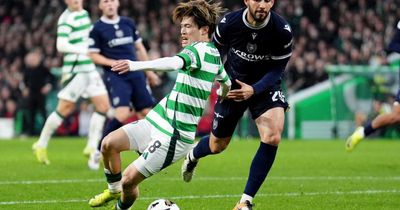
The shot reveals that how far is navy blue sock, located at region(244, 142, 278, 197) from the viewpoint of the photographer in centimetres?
875

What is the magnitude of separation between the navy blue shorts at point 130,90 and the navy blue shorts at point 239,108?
3602mm

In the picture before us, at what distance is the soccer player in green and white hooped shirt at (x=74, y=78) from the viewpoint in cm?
1441

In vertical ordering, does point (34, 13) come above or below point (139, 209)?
below

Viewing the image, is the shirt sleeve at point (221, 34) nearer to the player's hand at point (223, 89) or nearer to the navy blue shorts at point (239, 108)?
the navy blue shorts at point (239, 108)

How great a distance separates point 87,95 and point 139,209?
5.98 meters

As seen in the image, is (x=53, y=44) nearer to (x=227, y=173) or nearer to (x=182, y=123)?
(x=227, y=173)

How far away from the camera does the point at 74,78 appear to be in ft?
48.0

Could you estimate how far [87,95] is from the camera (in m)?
14.8

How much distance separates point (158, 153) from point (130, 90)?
585 cm

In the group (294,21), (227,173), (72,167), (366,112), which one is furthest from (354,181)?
(294,21)

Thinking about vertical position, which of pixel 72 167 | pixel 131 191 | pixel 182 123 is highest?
pixel 182 123

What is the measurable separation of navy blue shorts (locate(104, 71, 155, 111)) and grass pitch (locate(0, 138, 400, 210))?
1104mm

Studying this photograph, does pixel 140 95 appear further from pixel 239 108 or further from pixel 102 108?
pixel 239 108

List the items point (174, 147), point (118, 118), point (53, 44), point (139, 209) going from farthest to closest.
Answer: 1. point (53, 44)
2. point (118, 118)
3. point (139, 209)
4. point (174, 147)
